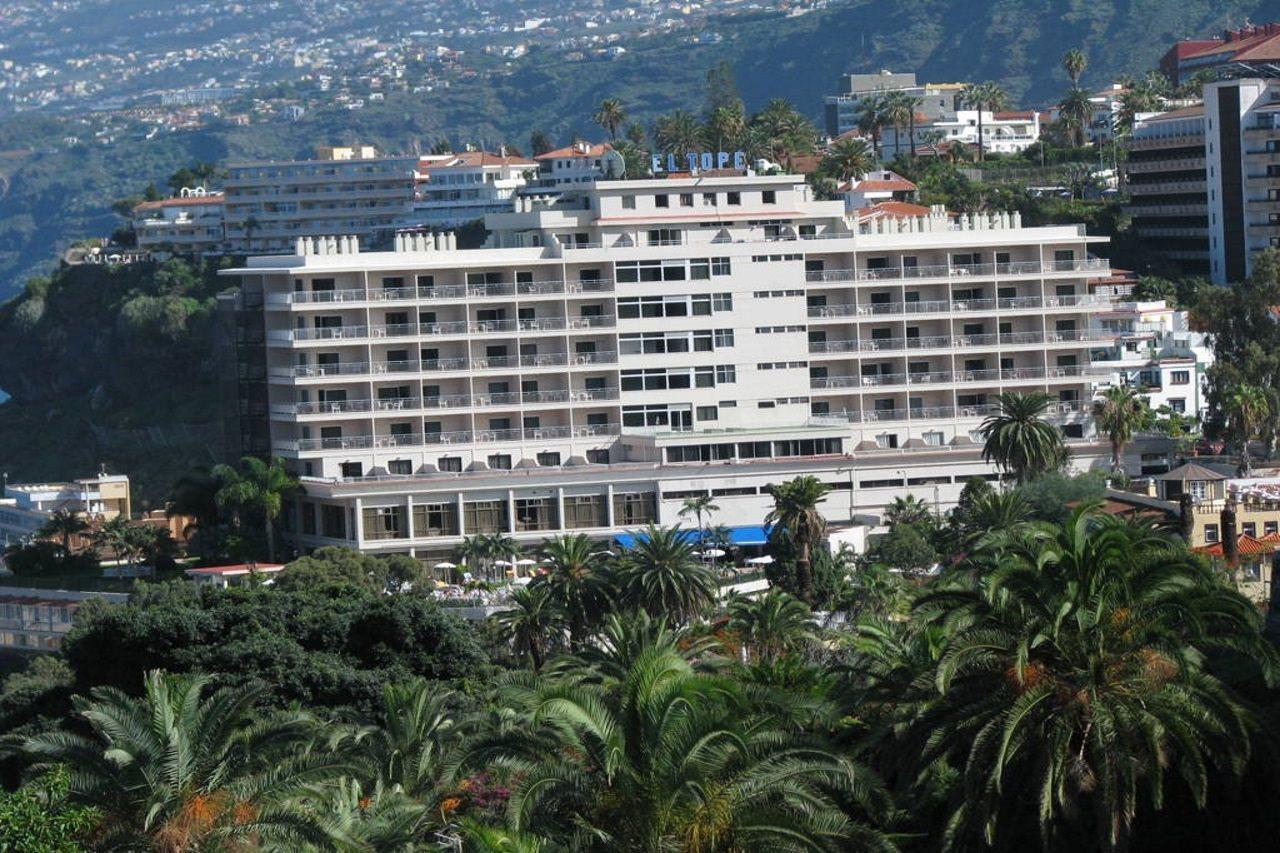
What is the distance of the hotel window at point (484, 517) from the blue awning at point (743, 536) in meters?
5.03

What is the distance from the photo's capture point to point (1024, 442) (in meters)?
111

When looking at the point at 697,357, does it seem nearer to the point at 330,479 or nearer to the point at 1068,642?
the point at 330,479

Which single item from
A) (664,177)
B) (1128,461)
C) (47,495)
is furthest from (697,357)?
(47,495)

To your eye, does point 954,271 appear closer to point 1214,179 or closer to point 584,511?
point 584,511

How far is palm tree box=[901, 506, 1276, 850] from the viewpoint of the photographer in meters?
46.8

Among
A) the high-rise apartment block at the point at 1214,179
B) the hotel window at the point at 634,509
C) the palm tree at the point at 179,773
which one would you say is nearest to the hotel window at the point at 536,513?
the hotel window at the point at 634,509

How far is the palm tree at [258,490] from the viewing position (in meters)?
117

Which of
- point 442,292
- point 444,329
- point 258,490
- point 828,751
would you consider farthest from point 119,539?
point 828,751

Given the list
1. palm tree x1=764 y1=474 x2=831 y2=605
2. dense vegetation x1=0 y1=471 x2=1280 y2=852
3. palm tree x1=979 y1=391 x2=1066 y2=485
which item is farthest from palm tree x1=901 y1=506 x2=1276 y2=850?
palm tree x1=979 y1=391 x2=1066 y2=485

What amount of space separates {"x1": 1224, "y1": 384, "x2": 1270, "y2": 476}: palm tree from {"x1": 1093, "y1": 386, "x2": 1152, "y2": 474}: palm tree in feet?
13.2

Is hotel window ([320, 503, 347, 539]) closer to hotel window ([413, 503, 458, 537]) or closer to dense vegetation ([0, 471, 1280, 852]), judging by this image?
hotel window ([413, 503, 458, 537])

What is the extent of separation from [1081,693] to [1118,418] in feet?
252

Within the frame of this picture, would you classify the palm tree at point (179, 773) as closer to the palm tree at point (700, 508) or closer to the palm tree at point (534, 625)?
the palm tree at point (534, 625)

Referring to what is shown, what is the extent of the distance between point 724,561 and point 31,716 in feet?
141
